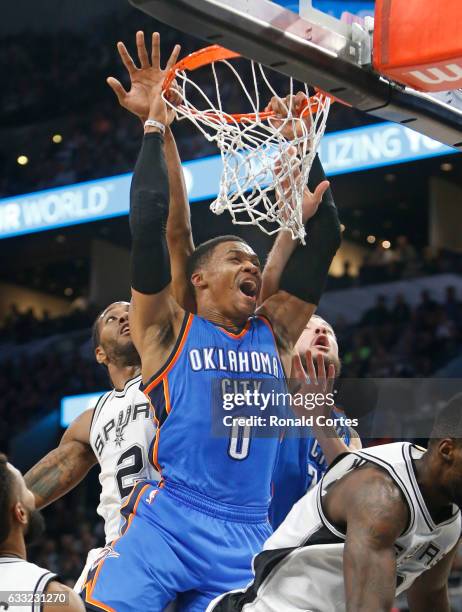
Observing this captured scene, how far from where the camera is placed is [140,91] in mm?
4262

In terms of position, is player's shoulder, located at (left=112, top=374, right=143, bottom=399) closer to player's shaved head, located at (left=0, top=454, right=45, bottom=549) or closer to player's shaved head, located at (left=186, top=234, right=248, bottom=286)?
player's shaved head, located at (left=186, top=234, right=248, bottom=286)

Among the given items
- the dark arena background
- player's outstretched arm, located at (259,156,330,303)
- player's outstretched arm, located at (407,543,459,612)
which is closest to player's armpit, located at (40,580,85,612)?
player's outstretched arm, located at (407,543,459,612)

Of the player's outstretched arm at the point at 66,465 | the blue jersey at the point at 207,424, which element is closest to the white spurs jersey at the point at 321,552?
the blue jersey at the point at 207,424

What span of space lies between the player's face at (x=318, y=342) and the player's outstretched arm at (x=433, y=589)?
1.31 meters

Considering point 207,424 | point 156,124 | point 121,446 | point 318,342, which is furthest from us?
point 318,342

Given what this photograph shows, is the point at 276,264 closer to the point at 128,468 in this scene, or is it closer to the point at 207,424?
the point at 207,424

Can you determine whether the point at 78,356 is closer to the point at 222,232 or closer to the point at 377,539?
the point at 222,232

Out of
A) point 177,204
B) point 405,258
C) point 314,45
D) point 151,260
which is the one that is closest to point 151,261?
point 151,260

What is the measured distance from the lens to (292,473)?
4.59 metres

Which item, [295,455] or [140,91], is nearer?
[140,91]

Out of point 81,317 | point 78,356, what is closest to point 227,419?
point 78,356

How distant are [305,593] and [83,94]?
16.2 meters

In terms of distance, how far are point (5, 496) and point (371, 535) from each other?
3.41ft

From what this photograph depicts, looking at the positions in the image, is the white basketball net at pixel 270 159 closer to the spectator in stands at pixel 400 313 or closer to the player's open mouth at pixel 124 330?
the player's open mouth at pixel 124 330
